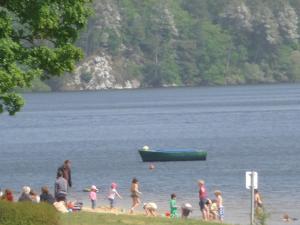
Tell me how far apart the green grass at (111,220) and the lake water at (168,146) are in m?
12.1

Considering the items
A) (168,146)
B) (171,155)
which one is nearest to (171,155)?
(171,155)

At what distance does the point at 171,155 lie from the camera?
83.0m

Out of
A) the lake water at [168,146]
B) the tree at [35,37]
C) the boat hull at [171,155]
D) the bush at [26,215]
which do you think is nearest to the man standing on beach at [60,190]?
the lake water at [168,146]

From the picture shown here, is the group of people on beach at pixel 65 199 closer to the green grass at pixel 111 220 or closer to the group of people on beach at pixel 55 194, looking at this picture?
the group of people on beach at pixel 55 194

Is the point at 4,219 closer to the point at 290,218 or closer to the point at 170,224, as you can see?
the point at 170,224

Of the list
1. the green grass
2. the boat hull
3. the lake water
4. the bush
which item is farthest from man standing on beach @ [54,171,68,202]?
the boat hull

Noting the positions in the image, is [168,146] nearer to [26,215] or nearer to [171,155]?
[171,155]

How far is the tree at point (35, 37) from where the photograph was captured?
85.3 ft

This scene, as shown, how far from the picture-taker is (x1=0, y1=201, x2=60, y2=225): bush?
86.8 ft

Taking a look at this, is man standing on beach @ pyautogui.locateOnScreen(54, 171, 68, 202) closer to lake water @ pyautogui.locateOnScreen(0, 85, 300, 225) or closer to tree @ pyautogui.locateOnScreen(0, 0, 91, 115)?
lake water @ pyautogui.locateOnScreen(0, 85, 300, 225)

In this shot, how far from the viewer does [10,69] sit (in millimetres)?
26016

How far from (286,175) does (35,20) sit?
149 ft

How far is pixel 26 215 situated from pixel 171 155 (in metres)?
56.7

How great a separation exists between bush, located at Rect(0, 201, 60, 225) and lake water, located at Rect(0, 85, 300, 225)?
1935 centimetres
